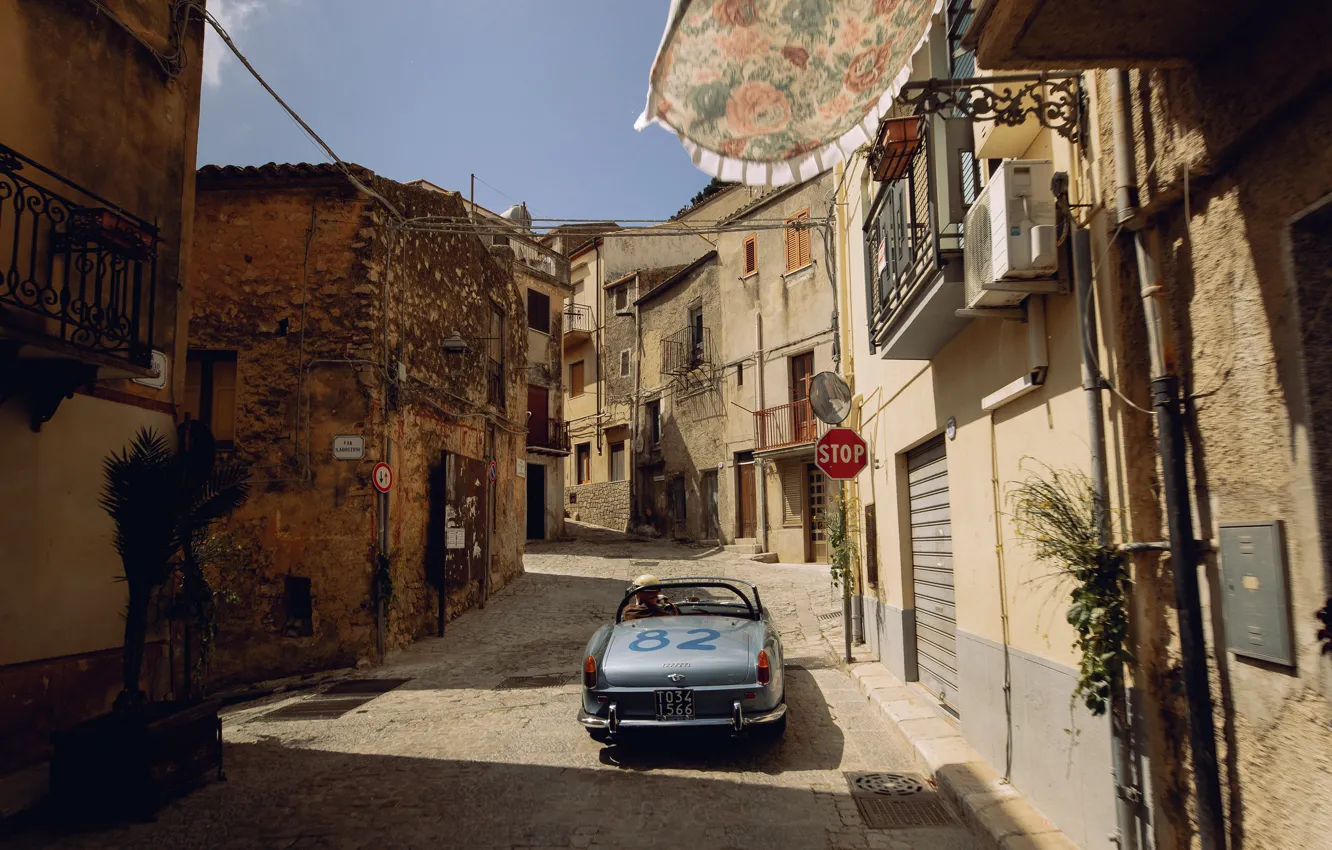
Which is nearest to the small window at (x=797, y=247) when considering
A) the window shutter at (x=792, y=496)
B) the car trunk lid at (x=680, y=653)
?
the window shutter at (x=792, y=496)

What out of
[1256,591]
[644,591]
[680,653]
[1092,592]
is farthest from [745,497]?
[1256,591]

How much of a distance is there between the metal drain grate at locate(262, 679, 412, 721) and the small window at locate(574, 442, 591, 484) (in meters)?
22.9

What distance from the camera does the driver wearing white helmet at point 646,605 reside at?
8.07 m

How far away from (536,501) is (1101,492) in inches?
983

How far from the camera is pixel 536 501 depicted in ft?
91.7

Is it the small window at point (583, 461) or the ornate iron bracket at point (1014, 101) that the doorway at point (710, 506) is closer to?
the small window at point (583, 461)

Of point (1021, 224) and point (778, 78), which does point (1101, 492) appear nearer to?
point (1021, 224)

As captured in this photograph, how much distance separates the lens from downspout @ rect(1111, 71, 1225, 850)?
324 cm

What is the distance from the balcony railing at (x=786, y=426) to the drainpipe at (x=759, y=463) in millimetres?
457

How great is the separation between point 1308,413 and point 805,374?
19252 mm

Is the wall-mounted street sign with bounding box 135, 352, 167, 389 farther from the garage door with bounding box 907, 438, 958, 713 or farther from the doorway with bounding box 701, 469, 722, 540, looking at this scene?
the doorway with bounding box 701, 469, 722, 540

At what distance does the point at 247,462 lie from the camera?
37.1 feet

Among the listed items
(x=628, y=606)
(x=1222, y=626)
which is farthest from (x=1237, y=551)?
(x=628, y=606)

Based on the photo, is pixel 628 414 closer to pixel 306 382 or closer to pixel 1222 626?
pixel 306 382
